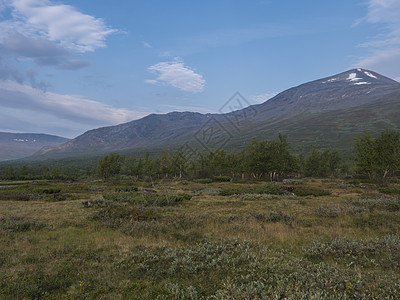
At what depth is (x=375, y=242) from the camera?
26.2 ft

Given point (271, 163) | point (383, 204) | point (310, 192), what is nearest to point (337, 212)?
point (383, 204)

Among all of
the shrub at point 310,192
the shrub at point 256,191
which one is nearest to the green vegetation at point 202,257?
the shrub at point 256,191

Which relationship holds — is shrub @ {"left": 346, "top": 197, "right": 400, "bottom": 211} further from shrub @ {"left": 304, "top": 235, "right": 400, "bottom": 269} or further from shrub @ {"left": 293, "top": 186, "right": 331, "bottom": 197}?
shrub @ {"left": 304, "top": 235, "right": 400, "bottom": 269}

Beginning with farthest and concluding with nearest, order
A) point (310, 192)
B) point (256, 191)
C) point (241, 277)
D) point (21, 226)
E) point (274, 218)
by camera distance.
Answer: point (256, 191)
point (310, 192)
point (274, 218)
point (21, 226)
point (241, 277)

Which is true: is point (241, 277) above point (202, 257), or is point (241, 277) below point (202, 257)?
above

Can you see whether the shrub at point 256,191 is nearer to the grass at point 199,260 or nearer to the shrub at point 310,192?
the shrub at point 310,192

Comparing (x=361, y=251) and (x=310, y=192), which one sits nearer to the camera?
(x=361, y=251)

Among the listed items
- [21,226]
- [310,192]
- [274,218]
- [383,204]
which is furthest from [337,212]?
[21,226]

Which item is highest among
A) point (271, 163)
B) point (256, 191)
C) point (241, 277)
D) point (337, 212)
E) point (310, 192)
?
point (241, 277)

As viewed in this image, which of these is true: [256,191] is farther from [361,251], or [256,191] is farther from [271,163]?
[361,251]

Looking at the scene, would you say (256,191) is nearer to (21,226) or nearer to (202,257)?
(202,257)

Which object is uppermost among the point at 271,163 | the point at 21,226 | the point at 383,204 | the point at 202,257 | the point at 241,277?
the point at 241,277

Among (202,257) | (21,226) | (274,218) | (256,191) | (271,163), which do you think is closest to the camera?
(202,257)

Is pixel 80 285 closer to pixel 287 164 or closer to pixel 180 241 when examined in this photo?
pixel 180 241
